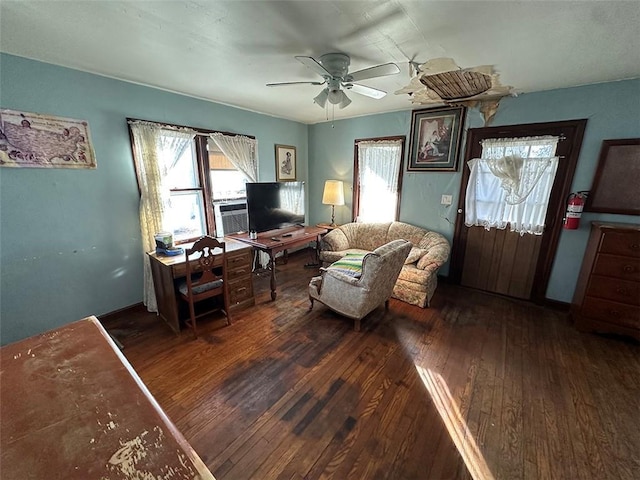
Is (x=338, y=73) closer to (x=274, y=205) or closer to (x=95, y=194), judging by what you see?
(x=274, y=205)

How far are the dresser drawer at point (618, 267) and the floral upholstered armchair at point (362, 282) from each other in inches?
71.4

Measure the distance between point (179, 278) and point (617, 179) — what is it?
4588 millimetres

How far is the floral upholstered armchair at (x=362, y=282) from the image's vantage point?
241cm

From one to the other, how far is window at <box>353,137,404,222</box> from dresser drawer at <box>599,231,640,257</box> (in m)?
2.25

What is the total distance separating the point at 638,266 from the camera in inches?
92.1

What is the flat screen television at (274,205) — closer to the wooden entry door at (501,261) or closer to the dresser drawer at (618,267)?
the wooden entry door at (501,261)

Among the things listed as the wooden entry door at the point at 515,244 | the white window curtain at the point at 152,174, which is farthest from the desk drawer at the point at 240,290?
the wooden entry door at the point at 515,244

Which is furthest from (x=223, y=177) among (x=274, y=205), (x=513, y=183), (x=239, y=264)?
(x=513, y=183)

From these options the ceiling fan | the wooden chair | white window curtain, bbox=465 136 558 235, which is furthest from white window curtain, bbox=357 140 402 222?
the wooden chair

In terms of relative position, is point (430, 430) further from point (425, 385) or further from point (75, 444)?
point (75, 444)

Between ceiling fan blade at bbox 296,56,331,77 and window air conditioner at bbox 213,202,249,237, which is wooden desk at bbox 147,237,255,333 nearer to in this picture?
window air conditioner at bbox 213,202,249,237

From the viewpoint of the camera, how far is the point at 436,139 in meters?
3.58

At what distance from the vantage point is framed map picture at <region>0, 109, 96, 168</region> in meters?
2.08

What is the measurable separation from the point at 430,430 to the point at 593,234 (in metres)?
2.66
